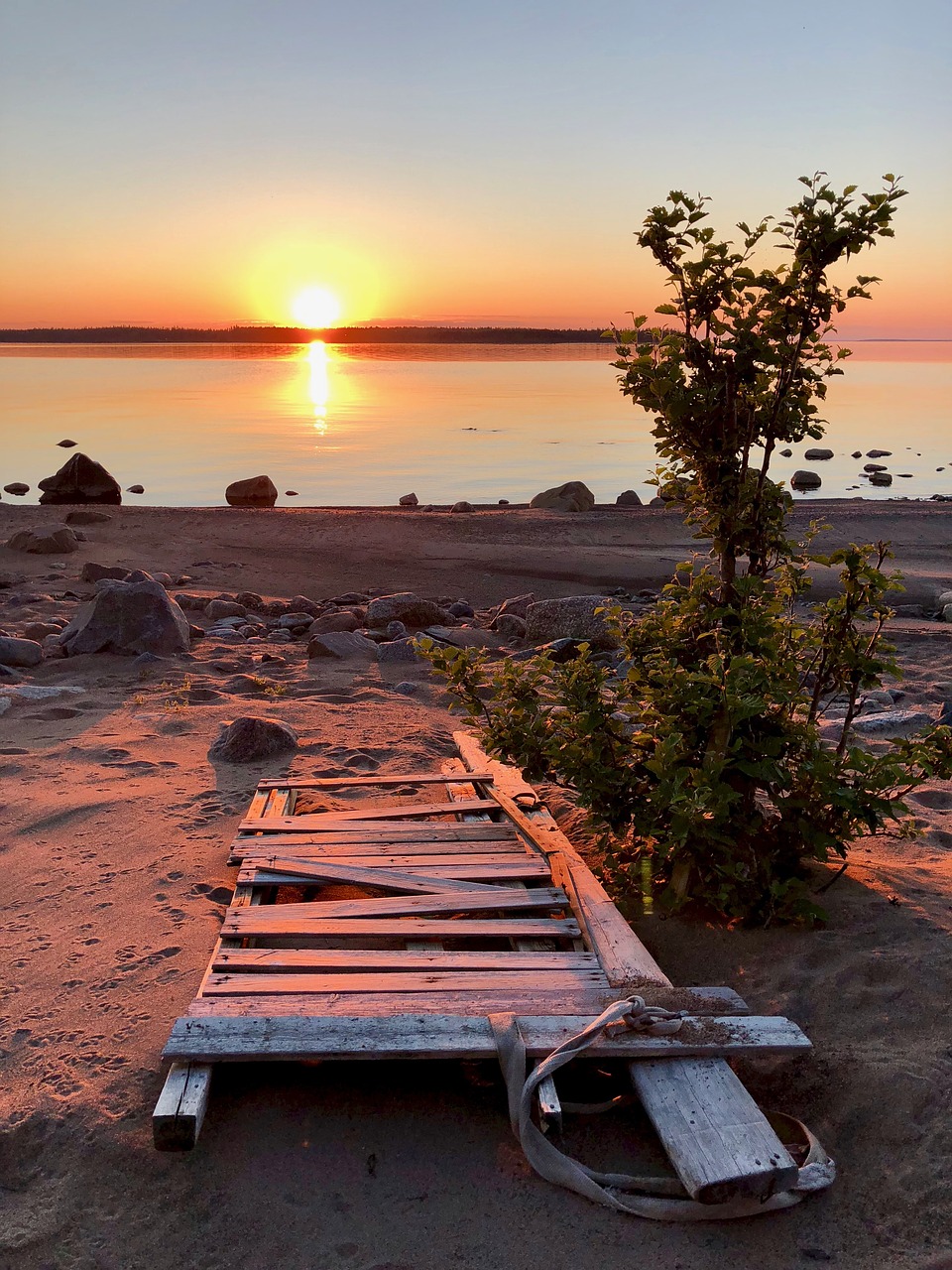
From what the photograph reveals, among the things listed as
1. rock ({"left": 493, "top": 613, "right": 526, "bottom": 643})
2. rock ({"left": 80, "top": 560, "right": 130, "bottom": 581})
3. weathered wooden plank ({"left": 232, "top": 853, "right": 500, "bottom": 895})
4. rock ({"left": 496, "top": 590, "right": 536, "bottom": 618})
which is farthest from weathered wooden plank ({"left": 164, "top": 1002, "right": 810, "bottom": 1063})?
rock ({"left": 80, "top": 560, "right": 130, "bottom": 581})

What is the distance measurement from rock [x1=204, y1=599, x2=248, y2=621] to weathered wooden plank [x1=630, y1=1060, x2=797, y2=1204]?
7.66 metres

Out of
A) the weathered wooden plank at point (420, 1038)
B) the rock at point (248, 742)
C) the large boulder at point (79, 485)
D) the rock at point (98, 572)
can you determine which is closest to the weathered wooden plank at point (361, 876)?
the weathered wooden plank at point (420, 1038)

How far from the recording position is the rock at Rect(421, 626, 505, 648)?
892 cm

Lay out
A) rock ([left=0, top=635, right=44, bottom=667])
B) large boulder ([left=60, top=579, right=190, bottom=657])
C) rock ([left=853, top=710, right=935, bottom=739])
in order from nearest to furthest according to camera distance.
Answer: rock ([left=853, top=710, right=935, bottom=739]) < rock ([left=0, top=635, right=44, bottom=667]) < large boulder ([left=60, top=579, right=190, bottom=657])

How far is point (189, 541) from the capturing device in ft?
47.0

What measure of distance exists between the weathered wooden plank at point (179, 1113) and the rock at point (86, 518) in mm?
13614

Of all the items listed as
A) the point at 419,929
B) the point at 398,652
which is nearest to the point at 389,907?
the point at 419,929

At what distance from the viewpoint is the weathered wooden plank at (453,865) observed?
4.24 meters

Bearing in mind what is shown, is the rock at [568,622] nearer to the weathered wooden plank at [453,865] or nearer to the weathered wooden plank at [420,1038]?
the weathered wooden plank at [453,865]

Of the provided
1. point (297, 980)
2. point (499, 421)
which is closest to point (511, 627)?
point (297, 980)

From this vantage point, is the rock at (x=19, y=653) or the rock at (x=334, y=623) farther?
the rock at (x=334, y=623)

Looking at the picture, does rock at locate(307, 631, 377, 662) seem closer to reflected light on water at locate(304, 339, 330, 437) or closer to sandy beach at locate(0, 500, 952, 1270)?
sandy beach at locate(0, 500, 952, 1270)

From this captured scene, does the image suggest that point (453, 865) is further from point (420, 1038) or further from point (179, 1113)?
point (179, 1113)

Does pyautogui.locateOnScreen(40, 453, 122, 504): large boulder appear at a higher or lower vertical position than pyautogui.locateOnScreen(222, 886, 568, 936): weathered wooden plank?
lower
